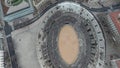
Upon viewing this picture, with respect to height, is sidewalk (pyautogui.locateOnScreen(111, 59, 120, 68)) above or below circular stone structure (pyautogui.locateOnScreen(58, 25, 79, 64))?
below

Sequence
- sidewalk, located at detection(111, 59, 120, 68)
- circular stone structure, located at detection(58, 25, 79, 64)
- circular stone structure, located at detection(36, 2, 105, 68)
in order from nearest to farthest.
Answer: sidewalk, located at detection(111, 59, 120, 68)
circular stone structure, located at detection(36, 2, 105, 68)
circular stone structure, located at detection(58, 25, 79, 64)

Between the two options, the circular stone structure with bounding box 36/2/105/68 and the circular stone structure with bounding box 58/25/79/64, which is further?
the circular stone structure with bounding box 58/25/79/64

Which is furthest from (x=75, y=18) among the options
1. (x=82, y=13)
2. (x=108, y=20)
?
(x=108, y=20)

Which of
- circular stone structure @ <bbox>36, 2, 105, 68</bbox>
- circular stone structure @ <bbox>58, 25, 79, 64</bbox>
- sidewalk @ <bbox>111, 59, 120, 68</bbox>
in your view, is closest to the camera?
sidewalk @ <bbox>111, 59, 120, 68</bbox>

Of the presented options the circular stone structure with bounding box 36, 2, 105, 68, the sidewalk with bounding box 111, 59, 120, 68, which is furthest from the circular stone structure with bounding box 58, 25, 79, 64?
the sidewalk with bounding box 111, 59, 120, 68

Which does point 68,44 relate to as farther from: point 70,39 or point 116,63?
point 116,63

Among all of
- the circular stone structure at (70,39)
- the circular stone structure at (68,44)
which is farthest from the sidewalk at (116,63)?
the circular stone structure at (68,44)

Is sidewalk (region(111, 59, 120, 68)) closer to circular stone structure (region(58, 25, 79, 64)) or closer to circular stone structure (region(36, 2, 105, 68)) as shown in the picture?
circular stone structure (region(36, 2, 105, 68))

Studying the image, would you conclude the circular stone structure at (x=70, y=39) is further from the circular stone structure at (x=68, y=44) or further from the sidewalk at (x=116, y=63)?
the sidewalk at (x=116, y=63)
